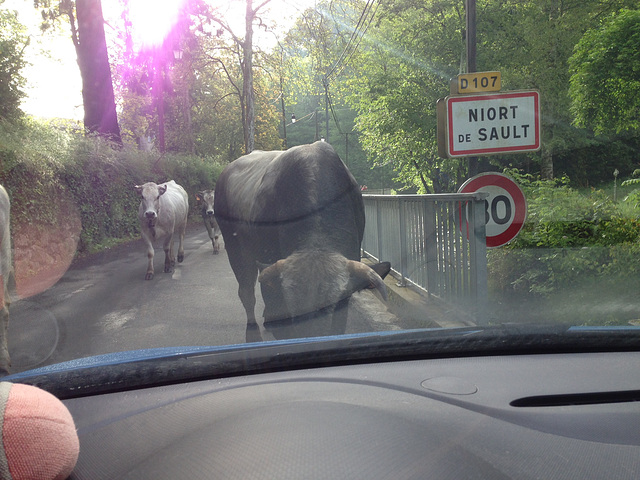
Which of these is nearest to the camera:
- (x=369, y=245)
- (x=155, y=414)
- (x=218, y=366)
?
(x=155, y=414)

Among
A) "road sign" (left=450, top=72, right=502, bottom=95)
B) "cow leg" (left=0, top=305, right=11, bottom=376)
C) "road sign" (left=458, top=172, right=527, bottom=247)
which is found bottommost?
"cow leg" (left=0, top=305, right=11, bottom=376)

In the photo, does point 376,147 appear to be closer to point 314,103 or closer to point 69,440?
point 69,440

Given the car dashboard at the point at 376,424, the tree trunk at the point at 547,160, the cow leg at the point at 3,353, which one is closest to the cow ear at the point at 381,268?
the car dashboard at the point at 376,424

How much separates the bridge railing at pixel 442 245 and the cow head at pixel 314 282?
6.48 feet

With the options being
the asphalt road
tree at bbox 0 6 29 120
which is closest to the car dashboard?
the asphalt road

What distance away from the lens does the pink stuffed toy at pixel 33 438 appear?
1.04m

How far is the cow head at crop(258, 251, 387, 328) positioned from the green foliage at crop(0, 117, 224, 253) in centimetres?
839

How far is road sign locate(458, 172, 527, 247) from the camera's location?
5.57 meters

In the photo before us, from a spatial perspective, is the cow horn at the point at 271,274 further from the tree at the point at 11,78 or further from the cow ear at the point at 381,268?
the tree at the point at 11,78

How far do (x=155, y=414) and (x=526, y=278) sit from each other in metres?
6.07

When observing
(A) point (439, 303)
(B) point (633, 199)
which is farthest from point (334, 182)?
(B) point (633, 199)

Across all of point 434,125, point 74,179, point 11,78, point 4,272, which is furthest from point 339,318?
point 11,78

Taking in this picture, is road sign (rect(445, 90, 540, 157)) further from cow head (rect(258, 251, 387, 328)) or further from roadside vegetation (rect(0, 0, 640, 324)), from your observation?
cow head (rect(258, 251, 387, 328))

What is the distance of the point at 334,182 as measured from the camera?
5047mm
